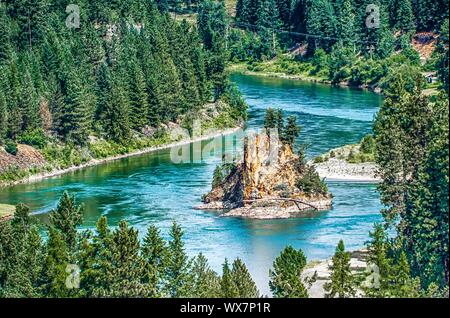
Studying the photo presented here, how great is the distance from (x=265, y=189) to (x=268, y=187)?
0.37 meters

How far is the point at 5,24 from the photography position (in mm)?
167125

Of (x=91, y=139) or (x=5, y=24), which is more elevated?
(x=5, y=24)

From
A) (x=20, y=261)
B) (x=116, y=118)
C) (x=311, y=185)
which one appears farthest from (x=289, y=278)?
(x=116, y=118)

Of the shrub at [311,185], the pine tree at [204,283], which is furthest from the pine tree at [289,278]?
the shrub at [311,185]

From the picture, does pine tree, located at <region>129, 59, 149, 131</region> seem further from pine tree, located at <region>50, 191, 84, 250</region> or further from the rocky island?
pine tree, located at <region>50, 191, 84, 250</region>

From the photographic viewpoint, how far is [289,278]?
249ft

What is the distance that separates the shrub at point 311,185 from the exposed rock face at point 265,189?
1.02 feet

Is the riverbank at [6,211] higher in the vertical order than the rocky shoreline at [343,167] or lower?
lower

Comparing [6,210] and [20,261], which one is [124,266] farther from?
[6,210]

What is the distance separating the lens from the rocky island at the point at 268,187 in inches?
4719

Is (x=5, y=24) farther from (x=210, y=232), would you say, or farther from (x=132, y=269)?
(x=132, y=269)

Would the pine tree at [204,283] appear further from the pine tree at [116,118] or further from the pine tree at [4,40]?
the pine tree at [4,40]
